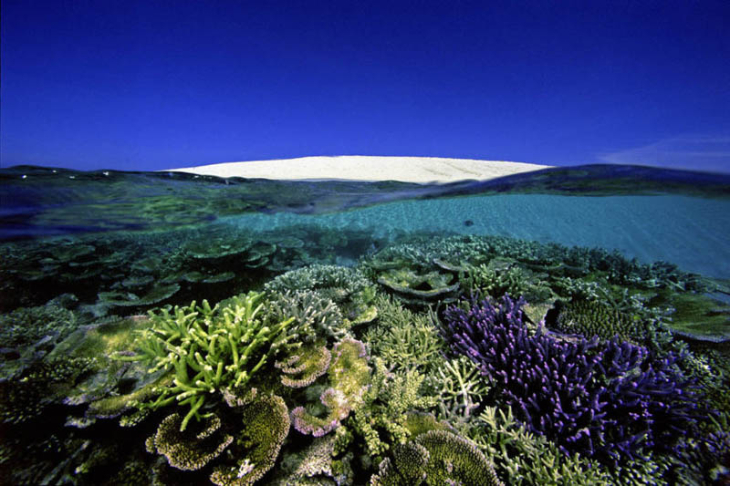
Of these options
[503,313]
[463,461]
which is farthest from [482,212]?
[463,461]

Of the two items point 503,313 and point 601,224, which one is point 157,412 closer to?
point 503,313

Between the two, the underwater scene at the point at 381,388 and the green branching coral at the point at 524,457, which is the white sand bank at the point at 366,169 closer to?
the underwater scene at the point at 381,388

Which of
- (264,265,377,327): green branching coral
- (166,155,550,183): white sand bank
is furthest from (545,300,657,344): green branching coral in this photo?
(166,155,550,183): white sand bank

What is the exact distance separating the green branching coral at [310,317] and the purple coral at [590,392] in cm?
195

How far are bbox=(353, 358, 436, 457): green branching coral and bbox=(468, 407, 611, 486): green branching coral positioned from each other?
68cm

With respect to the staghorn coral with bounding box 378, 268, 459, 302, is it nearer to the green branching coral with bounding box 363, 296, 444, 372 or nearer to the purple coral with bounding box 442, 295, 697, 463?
the green branching coral with bounding box 363, 296, 444, 372

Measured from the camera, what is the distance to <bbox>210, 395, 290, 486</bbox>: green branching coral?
1.98 m

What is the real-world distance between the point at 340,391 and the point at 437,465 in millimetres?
1055

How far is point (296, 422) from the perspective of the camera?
2.29 m

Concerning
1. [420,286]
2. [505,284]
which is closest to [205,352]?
[420,286]

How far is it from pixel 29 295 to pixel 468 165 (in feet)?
55.8

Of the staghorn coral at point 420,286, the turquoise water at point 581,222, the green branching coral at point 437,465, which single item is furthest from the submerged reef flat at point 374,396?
the turquoise water at point 581,222

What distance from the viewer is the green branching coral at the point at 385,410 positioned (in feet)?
7.93

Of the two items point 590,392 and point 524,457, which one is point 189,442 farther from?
point 590,392
